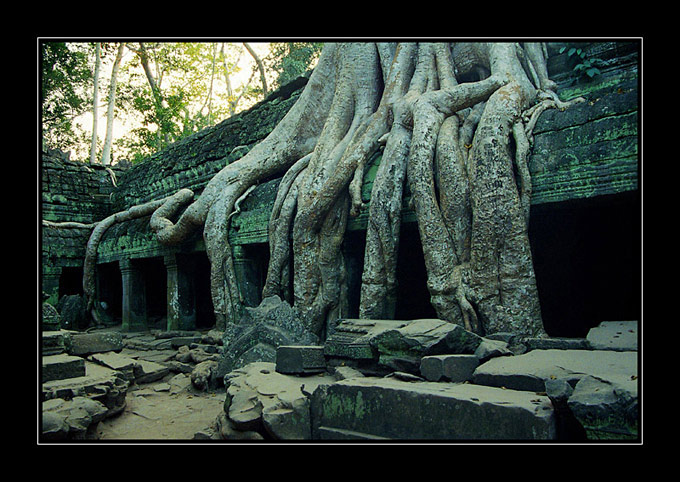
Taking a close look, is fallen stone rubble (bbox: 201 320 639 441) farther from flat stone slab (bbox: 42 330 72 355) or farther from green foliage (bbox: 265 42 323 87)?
green foliage (bbox: 265 42 323 87)

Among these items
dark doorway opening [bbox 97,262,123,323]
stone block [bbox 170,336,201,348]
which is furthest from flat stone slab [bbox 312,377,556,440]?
dark doorway opening [bbox 97,262,123,323]

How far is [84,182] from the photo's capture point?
11.9 m

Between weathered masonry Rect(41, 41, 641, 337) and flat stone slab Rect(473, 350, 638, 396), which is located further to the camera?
weathered masonry Rect(41, 41, 641, 337)

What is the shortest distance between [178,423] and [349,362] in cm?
131

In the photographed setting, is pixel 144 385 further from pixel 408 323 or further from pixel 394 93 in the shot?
pixel 394 93

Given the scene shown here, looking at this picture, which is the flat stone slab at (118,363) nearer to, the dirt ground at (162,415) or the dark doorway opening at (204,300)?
the dirt ground at (162,415)

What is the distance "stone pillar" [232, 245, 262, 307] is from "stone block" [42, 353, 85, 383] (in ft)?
8.65

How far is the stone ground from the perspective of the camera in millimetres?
3477

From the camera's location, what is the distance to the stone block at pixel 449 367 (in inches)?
112

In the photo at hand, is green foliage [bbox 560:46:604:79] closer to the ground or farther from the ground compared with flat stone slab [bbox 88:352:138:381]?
farther from the ground

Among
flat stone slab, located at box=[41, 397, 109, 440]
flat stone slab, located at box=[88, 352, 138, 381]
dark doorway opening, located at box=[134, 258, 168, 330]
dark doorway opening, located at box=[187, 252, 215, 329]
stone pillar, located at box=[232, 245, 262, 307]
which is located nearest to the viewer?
flat stone slab, located at box=[41, 397, 109, 440]

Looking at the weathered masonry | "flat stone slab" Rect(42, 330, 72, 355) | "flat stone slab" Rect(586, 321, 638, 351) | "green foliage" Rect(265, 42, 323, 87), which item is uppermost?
"green foliage" Rect(265, 42, 323, 87)

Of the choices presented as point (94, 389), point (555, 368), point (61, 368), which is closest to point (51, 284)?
point (61, 368)

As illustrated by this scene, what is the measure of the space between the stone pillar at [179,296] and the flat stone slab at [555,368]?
5684mm
